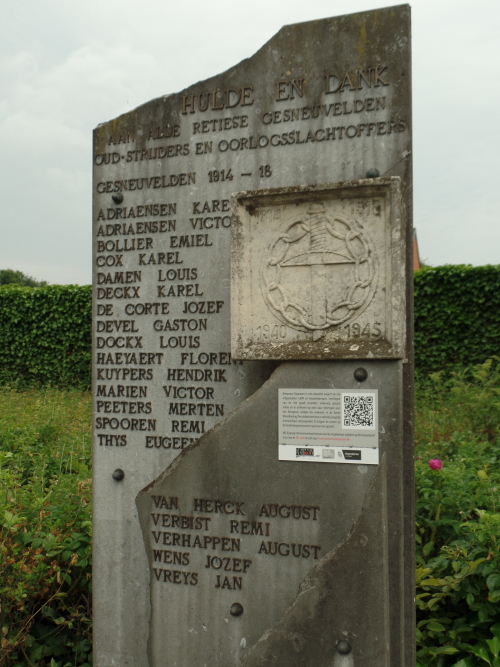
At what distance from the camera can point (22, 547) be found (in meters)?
3.18

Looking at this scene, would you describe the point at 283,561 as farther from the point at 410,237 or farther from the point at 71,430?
the point at 71,430

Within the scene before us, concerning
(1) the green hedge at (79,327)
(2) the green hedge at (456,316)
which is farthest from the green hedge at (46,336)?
(2) the green hedge at (456,316)

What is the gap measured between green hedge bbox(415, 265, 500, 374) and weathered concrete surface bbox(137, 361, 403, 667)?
7.61 metres

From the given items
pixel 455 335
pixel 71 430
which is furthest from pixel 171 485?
pixel 455 335

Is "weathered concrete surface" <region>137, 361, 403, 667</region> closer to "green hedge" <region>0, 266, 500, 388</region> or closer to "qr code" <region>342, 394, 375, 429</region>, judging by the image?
"qr code" <region>342, 394, 375, 429</region>

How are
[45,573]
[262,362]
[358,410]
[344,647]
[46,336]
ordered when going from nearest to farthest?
[344,647] < [358,410] < [262,362] < [45,573] < [46,336]

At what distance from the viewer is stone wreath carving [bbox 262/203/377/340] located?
2391 millimetres

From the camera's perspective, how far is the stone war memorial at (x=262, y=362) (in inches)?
93.4

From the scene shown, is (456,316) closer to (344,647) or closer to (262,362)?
(262,362)

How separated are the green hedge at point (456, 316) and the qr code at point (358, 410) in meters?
7.64

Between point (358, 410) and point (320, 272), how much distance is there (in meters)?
0.59

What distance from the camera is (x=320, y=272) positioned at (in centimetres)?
245

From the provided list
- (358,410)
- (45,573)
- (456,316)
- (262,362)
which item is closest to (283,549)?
(358,410)

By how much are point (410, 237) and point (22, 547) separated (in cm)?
258
